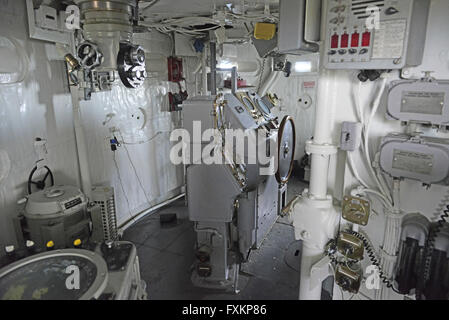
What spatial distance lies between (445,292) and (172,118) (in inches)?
158

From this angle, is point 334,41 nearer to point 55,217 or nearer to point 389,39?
point 389,39

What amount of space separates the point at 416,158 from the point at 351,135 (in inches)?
12.7

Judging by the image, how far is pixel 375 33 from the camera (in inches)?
54.7

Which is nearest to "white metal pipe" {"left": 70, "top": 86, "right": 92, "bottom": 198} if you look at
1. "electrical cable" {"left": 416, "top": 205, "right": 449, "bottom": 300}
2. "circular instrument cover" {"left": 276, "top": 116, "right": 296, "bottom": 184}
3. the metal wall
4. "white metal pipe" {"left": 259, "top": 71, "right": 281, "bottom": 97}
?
the metal wall

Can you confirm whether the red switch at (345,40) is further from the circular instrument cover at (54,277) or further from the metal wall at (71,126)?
the metal wall at (71,126)

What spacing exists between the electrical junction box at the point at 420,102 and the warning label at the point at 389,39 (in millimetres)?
152

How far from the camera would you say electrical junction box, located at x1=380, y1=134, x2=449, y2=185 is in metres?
1.34

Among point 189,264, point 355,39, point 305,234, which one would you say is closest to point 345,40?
point 355,39

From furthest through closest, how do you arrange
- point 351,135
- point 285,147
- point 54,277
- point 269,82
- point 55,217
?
point 269,82 < point 285,147 < point 55,217 < point 351,135 < point 54,277

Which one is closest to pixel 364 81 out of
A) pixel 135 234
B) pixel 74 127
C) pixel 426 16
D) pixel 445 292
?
pixel 426 16

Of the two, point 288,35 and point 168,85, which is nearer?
point 288,35

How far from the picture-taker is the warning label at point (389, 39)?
1328 mm

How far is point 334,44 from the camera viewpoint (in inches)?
59.5

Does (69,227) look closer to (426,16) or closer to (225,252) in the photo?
(225,252)
